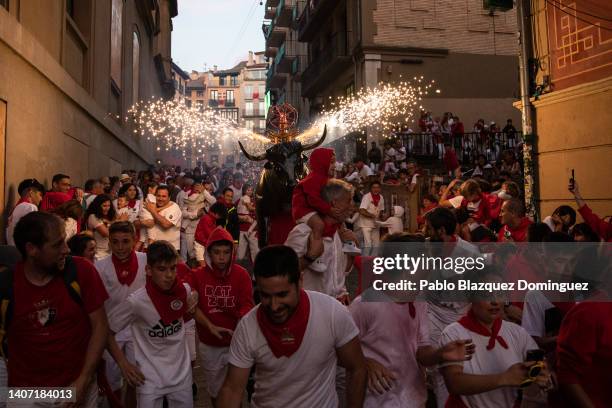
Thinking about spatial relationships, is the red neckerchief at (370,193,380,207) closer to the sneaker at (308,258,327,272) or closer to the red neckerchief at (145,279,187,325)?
the sneaker at (308,258,327,272)

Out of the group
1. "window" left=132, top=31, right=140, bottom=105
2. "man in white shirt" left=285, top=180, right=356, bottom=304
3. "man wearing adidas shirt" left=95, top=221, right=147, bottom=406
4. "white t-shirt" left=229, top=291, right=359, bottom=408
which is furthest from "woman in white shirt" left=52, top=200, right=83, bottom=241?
"window" left=132, top=31, right=140, bottom=105

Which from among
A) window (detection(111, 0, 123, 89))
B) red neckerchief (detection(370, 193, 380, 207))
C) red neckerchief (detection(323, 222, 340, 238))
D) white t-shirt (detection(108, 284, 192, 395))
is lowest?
white t-shirt (detection(108, 284, 192, 395))

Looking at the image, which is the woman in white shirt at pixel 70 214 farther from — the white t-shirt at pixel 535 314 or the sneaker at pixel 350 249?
the white t-shirt at pixel 535 314

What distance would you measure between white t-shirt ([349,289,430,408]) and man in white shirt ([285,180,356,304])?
2.72 feet

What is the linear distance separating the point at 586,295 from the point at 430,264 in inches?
49.5

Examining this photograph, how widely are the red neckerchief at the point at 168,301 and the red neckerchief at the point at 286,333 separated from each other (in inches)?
65.9

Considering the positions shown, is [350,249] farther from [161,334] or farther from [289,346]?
[289,346]

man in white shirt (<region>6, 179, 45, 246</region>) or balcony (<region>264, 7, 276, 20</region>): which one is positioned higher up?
balcony (<region>264, 7, 276, 20</region>)

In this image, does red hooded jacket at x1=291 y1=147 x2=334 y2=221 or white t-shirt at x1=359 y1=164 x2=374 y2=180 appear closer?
red hooded jacket at x1=291 y1=147 x2=334 y2=221

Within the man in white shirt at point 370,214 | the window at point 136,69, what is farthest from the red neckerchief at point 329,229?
the window at point 136,69

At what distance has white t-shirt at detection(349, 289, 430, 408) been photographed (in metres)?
3.51

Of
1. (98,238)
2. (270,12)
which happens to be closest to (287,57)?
(270,12)

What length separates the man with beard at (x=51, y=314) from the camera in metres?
3.24

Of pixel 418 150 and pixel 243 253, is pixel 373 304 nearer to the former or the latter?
pixel 243 253
